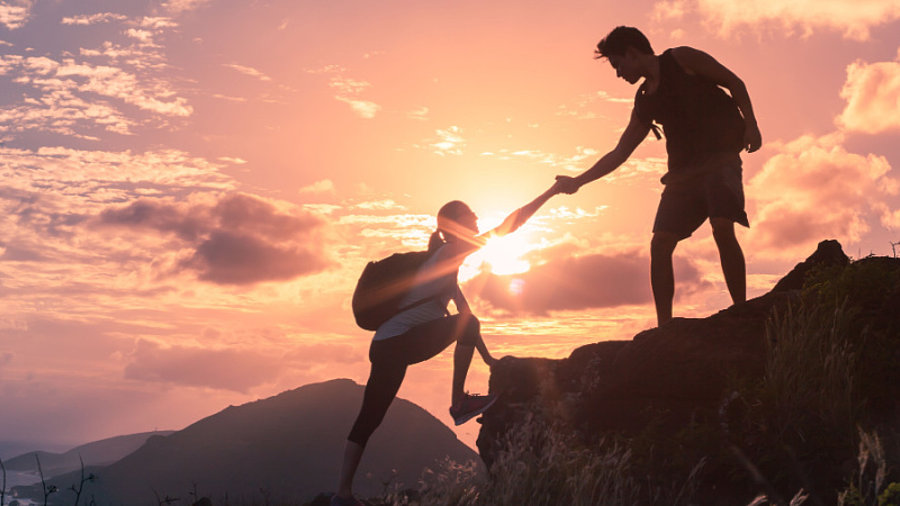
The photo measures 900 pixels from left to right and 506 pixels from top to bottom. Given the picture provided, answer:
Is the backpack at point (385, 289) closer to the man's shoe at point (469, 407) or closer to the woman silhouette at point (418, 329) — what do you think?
the woman silhouette at point (418, 329)

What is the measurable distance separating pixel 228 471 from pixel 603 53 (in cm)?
17894

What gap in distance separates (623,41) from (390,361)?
11.7 feet

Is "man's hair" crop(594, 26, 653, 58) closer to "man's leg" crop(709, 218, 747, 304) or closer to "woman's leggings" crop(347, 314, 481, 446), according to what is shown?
"man's leg" crop(709, 218, 747, 304)

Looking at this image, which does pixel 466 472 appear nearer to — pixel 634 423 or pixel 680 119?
pixel 634 423

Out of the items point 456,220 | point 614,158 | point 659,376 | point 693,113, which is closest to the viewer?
point 456,220

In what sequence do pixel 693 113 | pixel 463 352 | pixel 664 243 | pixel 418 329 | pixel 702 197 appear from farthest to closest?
pixel 664 243
pixel 702 197
pixel 693 113
pixel 463 352
pixel 418 329

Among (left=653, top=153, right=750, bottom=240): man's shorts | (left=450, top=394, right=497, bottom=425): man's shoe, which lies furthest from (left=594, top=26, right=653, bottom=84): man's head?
(left=450, top=394, right=497, bottom=425): man's shoe

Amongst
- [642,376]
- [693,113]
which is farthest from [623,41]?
[642,376]

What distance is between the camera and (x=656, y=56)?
23.3ft

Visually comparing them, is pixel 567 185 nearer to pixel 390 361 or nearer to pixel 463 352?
pixel 463 352

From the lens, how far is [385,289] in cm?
582

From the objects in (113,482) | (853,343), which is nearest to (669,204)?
(853,343)

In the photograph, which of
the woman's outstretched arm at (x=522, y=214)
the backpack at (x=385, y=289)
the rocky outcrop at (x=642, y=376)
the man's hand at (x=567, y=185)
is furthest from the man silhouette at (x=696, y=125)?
the backpack at (x=385, y=289)

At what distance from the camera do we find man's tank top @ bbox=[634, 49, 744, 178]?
22.7 ft
